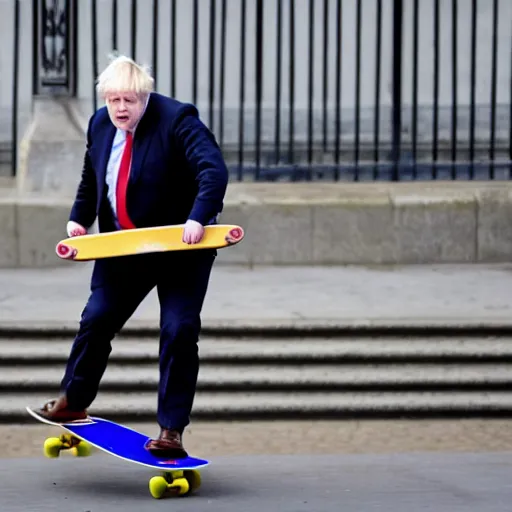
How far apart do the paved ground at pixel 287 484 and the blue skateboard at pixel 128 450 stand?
0.17ft

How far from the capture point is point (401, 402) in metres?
7.68

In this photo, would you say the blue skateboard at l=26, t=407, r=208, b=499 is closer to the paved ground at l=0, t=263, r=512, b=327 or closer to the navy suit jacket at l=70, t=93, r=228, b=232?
the navy suit jacket at l=70, t=93, r=228, b=232

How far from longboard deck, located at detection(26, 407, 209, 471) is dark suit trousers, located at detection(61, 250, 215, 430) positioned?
0.09 metres

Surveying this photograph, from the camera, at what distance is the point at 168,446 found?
5.88m

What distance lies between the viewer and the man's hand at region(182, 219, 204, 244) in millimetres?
5766

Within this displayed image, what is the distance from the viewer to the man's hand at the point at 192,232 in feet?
18.9

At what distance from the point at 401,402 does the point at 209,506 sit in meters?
2.12

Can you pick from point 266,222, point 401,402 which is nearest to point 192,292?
point 401,402

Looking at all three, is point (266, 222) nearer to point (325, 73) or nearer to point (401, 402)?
point (325, 73)

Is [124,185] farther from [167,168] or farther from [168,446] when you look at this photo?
[168,446]

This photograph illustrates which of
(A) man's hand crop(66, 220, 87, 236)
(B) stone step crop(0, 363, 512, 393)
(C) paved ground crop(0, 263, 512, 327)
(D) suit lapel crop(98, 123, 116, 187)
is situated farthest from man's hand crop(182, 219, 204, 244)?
(C) paved ground crop(0, 263, 512, 327)

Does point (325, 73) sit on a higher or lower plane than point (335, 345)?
higher

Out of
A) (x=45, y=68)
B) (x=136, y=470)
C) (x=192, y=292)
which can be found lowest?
(x=136, y=470)

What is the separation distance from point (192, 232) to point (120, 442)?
34.0 inches
